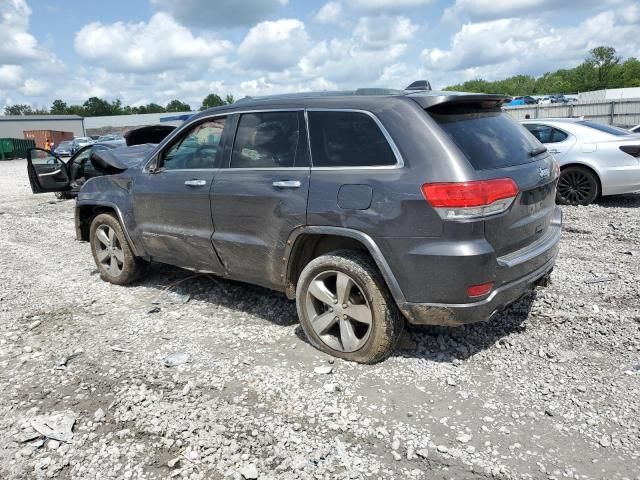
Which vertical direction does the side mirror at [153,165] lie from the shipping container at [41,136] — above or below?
below

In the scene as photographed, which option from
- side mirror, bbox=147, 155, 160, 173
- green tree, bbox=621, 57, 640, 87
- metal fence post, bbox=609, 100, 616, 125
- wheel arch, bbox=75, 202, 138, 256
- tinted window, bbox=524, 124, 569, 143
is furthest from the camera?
green tree, bbox=621, 57, 640, 87

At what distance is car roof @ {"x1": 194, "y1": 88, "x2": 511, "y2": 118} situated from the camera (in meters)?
3.33

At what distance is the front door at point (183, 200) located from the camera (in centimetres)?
429

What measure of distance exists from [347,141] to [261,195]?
79 cm

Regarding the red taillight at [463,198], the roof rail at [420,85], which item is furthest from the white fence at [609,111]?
the red taillight at [463,198]

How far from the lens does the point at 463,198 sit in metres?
2.96

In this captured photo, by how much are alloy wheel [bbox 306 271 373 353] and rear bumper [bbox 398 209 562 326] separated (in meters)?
0.35

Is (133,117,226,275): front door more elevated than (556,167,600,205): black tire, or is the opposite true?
(133,117,226,275): front door

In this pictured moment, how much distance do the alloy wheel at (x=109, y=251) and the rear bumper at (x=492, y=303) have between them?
11.5ft

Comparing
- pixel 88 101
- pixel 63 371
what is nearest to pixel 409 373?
pixel 63 371

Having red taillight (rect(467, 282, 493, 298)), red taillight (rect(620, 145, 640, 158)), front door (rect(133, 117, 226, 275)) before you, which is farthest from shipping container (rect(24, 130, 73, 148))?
red taillight (rect(467, 282, 493, 298))

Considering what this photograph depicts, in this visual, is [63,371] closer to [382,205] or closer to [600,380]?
[382,205]

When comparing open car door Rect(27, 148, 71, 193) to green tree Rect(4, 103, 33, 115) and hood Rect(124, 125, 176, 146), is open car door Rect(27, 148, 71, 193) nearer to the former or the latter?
hood Rect(124, 125, 176, 146)

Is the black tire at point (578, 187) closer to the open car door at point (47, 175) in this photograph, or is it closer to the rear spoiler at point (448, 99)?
the rear spoiler at point (448, 99)
